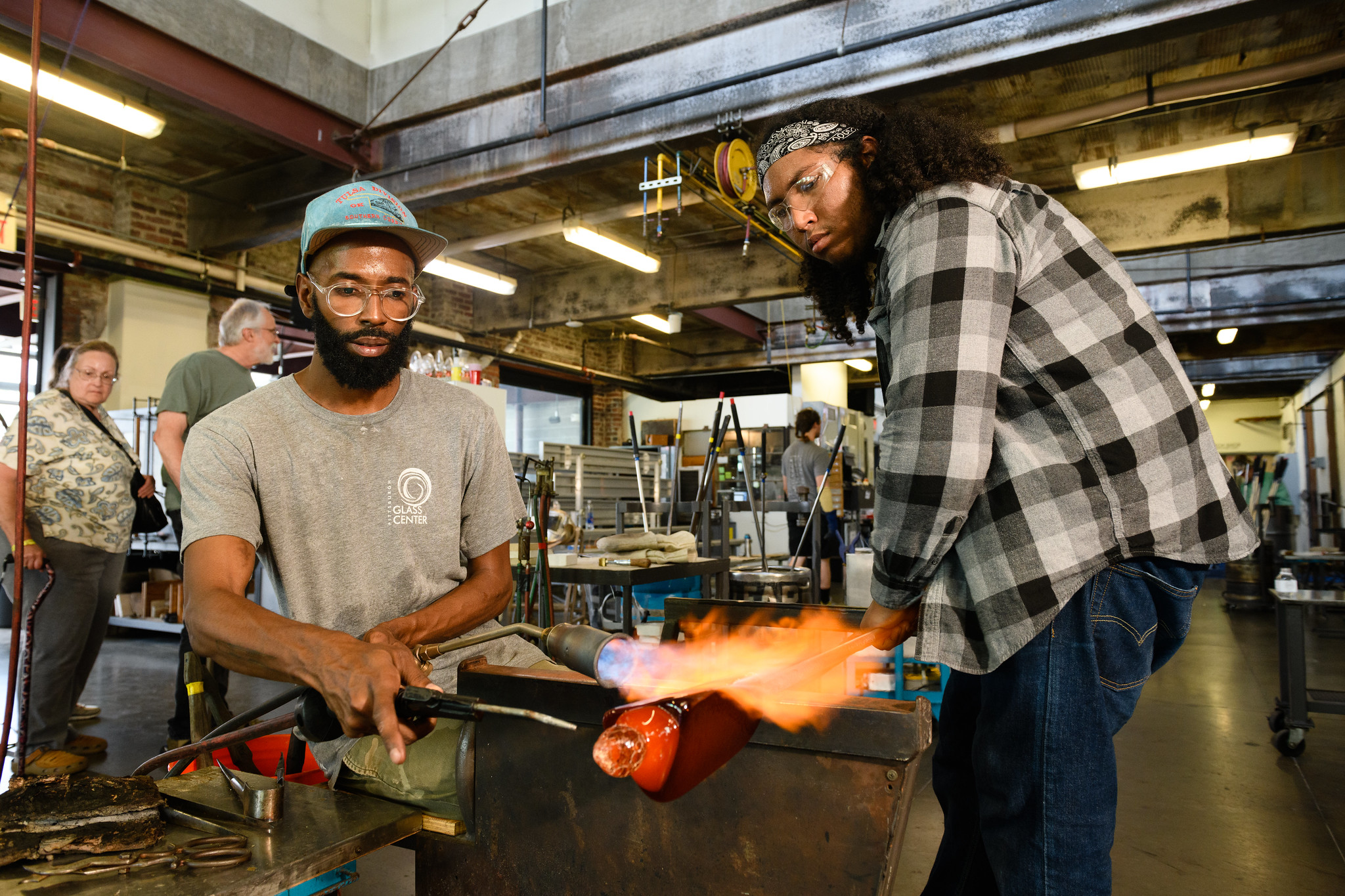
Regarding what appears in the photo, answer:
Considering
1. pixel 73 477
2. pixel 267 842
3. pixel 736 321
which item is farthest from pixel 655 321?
pixel 267 842

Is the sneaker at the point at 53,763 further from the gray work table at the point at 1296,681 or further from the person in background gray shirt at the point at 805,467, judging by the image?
the person in background gray shirt at the point at 805,467

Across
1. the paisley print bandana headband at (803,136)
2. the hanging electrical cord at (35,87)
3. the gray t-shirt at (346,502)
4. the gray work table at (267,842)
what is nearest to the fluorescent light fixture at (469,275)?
the hanging electrical cord at (35,87)

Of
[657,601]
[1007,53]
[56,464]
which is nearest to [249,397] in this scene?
[56,464]

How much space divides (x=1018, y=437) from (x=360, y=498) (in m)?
1.13

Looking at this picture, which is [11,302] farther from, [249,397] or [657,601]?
[249,397]

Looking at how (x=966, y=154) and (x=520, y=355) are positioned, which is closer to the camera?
(x=966, y=154)

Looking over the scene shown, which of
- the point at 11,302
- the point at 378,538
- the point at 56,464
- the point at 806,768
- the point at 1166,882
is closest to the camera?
the point at 806,768

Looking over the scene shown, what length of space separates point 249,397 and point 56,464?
8.33 feet

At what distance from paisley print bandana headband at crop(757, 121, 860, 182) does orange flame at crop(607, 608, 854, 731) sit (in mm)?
788

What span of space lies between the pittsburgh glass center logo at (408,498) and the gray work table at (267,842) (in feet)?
1.59

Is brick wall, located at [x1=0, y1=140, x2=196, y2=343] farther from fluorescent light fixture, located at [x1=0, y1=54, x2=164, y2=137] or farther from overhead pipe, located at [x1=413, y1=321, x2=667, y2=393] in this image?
overhead pipe, located at [x1=413, y1=321, x2=667, y2=393]

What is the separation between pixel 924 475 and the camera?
1.09m

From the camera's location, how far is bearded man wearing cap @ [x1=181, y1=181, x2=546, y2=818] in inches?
51.9

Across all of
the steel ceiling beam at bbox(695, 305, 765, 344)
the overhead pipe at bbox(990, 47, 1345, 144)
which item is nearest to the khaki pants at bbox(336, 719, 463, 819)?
the overhead pipe at bbox(990, 47, 1345, 144)
